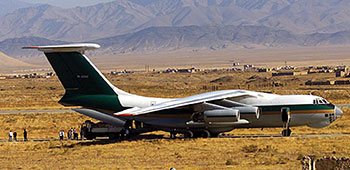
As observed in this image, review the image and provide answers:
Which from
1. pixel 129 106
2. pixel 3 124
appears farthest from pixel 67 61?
pixel 3 124

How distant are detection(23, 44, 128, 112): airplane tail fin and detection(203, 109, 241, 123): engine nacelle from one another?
6.22 meters

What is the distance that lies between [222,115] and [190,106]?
246 cm

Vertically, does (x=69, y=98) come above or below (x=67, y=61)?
below

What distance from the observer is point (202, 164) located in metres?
28.9

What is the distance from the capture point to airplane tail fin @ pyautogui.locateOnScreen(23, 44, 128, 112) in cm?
3978

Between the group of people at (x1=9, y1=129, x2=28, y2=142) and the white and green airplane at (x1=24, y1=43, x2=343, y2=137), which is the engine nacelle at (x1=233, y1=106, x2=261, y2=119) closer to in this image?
the white and green airplane at (x1=24, y1=43, x2=343, y2=137)

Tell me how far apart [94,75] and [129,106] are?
3259mm

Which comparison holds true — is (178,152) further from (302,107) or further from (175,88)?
(175,88)

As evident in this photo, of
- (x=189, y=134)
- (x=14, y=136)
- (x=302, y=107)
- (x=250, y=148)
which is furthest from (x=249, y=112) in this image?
(x=14, y=136)

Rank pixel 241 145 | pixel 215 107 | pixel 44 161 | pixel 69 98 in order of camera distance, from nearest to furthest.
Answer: pixel 44 161 < pixel 241 145 < pixel 215 107 < pixel 69 98

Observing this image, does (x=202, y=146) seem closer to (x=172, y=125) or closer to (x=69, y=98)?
(x=172, y=125)

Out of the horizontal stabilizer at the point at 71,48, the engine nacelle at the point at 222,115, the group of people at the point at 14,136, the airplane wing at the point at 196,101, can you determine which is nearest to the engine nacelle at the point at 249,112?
the engine nacelle at the point at 222,115

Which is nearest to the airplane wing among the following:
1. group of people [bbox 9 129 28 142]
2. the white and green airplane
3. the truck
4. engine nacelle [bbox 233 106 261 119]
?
the white and green airplane

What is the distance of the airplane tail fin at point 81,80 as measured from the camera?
3978cm
